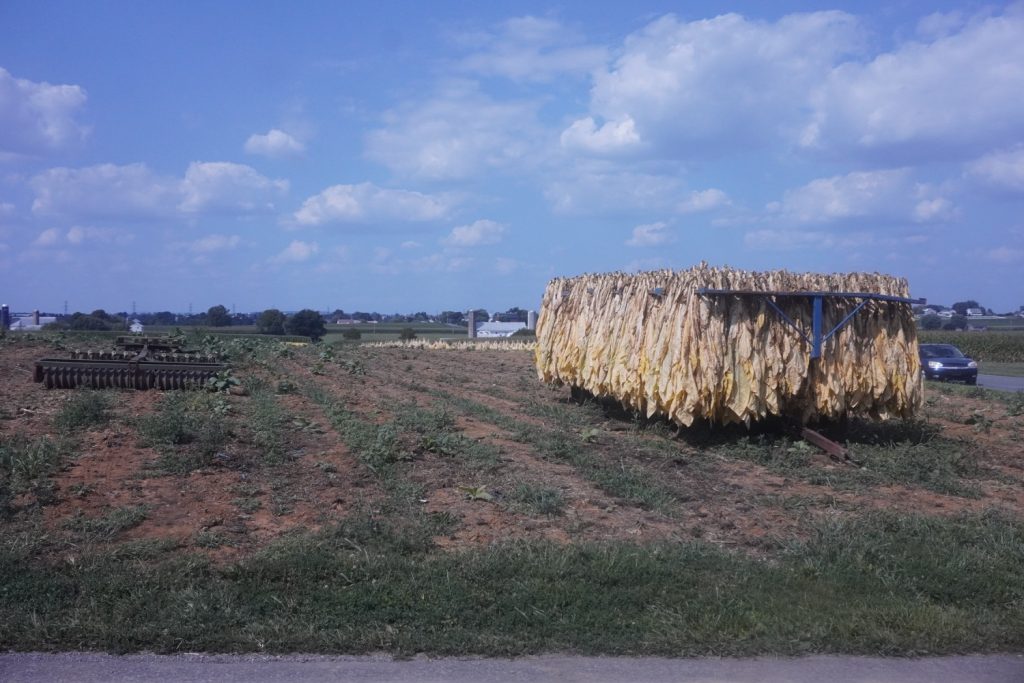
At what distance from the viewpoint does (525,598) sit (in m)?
6.69

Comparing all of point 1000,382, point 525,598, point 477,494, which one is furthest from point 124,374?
point 1000,382

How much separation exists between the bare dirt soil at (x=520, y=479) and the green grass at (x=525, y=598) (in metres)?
0.58

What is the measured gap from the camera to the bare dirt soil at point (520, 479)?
833 cm

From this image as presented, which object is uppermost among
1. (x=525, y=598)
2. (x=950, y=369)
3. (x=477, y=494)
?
(x=950, y=369)

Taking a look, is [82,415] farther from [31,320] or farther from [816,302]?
[31,320]

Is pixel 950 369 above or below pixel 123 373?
below

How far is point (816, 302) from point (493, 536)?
18.5ft

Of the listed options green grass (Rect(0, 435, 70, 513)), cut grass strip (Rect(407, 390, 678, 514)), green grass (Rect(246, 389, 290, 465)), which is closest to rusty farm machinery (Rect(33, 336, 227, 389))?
green grass (Rect(246, 389, 290, 465))

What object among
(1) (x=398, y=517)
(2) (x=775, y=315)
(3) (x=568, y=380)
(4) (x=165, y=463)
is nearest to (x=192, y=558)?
(1) (x=398, y=517)

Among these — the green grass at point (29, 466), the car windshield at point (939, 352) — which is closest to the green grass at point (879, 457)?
the green grass at point (29, 466)

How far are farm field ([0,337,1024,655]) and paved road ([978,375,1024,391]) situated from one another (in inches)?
729

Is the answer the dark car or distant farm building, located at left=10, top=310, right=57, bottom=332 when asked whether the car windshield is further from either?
distant farm building, located at left=10, top=310, right=57, bottom=332

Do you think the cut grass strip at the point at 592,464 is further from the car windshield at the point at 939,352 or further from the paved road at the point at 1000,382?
the paved road at the point at 1000,382

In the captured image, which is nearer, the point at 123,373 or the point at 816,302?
the point at 816,302
